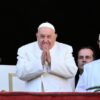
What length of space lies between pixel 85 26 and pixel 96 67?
4.34 m

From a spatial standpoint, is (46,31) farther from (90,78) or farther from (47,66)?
(90,78)

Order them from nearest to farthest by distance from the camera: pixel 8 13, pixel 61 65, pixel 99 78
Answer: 1. pixel 99 78
2. pixel 61 65
3. pixel 8 13

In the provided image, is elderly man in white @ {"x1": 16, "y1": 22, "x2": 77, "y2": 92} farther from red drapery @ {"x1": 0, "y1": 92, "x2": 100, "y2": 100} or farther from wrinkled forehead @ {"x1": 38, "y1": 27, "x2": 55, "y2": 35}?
red drapery @ {"x1": 0, "y1": 92, "x2": 100, "y2": 100}

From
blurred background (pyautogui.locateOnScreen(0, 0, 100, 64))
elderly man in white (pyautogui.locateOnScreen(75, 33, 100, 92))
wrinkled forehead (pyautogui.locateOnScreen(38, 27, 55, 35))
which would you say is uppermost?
blurred background (pyautogui.locateOnScreen(0, 0, 100, 64))

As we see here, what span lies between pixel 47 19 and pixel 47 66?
390cm

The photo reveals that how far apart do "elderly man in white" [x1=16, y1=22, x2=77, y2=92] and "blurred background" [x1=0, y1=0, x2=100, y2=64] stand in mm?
3505

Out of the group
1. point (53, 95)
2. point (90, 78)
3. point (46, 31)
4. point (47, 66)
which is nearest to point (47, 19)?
point (46, 31)

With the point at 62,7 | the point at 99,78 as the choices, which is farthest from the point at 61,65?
the point at 62,7

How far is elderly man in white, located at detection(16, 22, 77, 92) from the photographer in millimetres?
6254

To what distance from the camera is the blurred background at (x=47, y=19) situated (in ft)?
33.1

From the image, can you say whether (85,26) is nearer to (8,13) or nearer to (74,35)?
(74,35)

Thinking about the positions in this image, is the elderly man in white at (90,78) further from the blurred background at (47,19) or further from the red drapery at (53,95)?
the blurred background at (47,19)

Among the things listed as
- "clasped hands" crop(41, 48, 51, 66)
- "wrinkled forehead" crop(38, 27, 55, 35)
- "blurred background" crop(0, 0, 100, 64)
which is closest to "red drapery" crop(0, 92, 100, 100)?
"clasped hands" crop(41, 48, 51, 66)

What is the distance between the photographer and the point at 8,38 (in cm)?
1030
